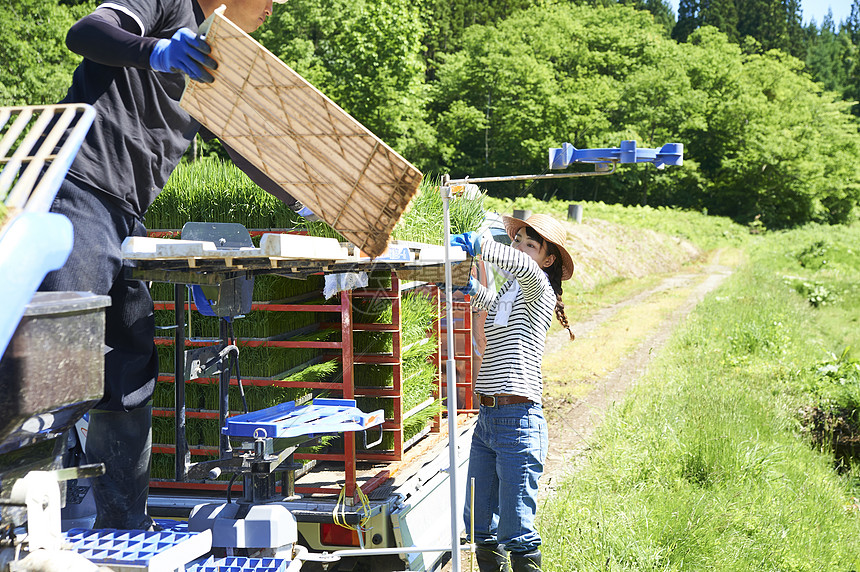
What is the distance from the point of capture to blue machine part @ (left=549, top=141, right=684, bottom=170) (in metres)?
2.57

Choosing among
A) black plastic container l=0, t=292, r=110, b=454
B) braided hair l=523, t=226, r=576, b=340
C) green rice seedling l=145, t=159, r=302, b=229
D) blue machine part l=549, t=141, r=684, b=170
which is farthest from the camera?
green rice seedling l=145, t=159, r=302, b=229

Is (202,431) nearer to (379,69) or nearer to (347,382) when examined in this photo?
(347,382)

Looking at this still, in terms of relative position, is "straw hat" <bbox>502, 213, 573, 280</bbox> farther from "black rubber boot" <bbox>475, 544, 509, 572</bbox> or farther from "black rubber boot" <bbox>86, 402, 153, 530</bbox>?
"black rubber boot" <bbox>86, 402, 153, 530</bbox>

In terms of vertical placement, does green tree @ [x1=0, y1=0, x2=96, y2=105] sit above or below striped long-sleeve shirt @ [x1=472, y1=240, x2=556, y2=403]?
above

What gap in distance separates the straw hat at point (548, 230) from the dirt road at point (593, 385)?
1658 mm

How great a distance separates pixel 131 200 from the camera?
252cm

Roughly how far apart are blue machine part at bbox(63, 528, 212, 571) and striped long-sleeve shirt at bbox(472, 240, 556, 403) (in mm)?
1611

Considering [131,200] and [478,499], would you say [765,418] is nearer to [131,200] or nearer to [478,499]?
[478,499]

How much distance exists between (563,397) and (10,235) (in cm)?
793

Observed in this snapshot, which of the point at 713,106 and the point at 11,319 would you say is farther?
the point at 713,106

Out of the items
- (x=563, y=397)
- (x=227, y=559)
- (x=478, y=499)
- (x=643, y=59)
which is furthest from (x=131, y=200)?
(x=643, y=59)

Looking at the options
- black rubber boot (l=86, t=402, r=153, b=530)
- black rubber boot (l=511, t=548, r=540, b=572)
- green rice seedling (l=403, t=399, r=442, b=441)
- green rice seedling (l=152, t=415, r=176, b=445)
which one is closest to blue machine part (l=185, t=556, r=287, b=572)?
black rubber boot (l=86, t=402, r=153, b=530)

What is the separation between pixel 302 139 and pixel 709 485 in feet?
13.3

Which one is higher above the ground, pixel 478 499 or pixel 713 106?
pixel 713 106
